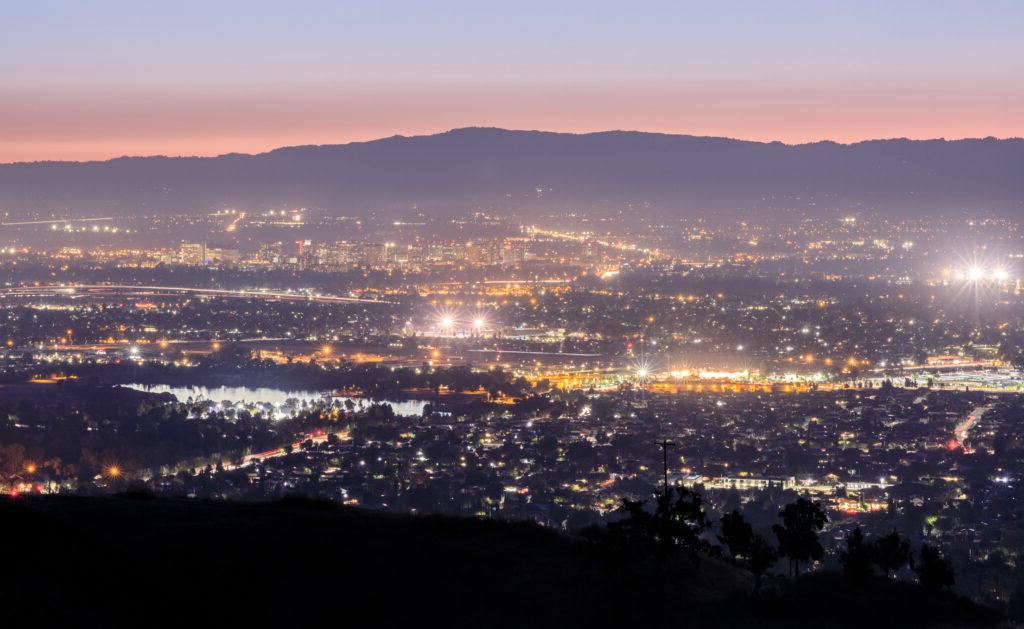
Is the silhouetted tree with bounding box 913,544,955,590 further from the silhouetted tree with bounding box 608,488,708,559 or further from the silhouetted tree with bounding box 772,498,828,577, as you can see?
the silhouetted tree with bounding box 608,488,708,559

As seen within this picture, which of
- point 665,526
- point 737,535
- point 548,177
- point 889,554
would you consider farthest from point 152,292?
point 665,526

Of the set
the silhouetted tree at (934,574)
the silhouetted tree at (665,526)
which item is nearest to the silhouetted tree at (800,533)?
the silhouetted tree at (934,574)

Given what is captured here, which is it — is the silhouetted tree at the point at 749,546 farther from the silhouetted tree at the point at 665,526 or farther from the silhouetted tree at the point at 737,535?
the silhouetted tree at the point at 665,526

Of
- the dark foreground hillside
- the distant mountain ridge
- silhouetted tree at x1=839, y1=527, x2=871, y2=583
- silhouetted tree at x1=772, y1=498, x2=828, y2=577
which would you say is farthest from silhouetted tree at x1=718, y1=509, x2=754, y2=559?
the distant mountain ridge

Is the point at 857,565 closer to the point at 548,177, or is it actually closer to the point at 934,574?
the point at 934,574

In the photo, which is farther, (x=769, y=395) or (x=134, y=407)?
(x=769, y=395)

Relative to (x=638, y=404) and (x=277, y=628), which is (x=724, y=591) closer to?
(x=277, y=628)

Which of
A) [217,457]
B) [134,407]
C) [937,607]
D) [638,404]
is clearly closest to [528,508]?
[217,457]
